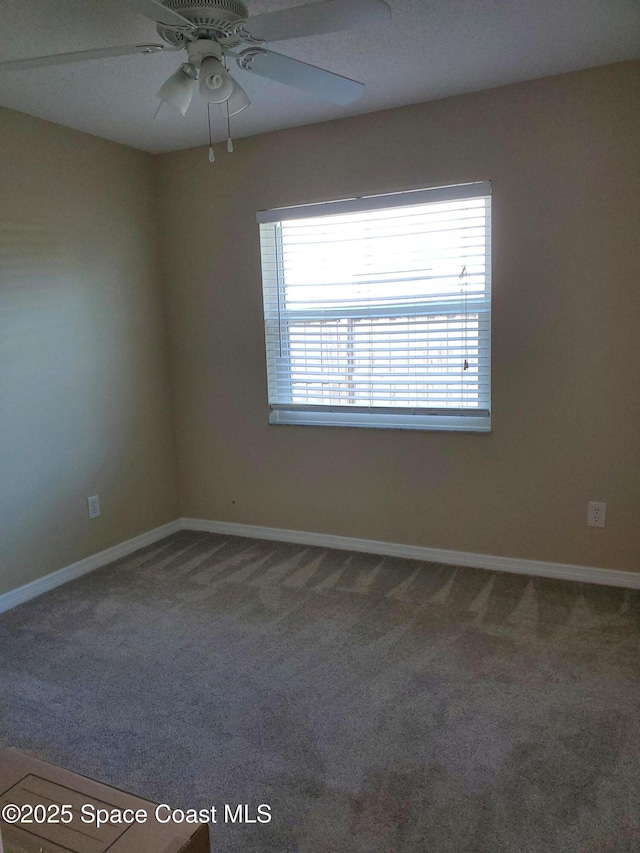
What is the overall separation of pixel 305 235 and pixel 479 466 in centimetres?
163

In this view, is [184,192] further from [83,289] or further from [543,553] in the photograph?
[543,553]

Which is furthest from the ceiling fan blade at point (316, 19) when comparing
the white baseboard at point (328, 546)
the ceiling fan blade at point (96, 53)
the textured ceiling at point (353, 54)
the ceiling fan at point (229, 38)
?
the white baseboard at point (328, 546)

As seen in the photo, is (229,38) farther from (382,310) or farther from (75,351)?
(75,351)

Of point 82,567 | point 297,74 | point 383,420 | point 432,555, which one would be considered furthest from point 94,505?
point 297,74

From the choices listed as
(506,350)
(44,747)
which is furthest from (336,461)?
(44,747)

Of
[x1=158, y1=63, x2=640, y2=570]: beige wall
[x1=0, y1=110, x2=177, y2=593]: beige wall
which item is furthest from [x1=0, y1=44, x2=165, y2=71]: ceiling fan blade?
[x1=158, y1=63, x2=640, y2=570]: beige wall

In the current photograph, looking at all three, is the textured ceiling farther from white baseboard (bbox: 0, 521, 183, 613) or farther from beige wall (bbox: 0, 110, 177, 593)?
white baseboard (bbox: 0, 521, 183, 613)

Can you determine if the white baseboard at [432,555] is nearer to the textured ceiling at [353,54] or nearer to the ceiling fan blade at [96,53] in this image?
the textured ceiling at [353,54]

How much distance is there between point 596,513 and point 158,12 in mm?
2739

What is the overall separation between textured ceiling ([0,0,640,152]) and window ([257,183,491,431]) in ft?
1.68

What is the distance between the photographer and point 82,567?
11.3 ft

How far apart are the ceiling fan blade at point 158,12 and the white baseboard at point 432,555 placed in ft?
8.85

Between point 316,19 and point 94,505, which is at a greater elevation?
point 316,19

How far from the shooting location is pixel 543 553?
3174mm
